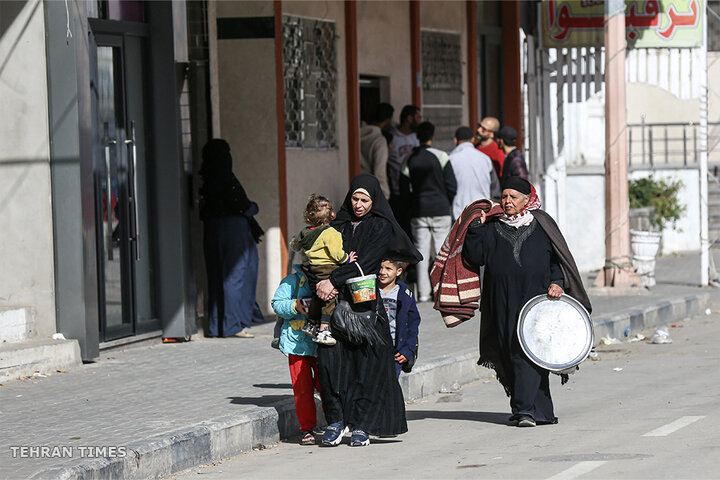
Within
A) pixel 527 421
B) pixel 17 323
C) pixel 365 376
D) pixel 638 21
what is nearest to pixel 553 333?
pixel 527 421

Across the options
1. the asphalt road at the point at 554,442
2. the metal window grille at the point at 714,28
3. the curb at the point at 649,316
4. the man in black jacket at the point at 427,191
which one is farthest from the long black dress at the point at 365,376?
the metal window grille at the point at 714,28

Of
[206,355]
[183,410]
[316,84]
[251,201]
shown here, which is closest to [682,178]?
[316,84]

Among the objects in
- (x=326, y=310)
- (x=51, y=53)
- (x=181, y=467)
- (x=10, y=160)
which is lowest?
(x=181, y=467)

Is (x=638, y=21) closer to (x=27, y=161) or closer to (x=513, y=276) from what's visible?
(x=27, y=161)

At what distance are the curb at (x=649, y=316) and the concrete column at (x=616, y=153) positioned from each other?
780 mm

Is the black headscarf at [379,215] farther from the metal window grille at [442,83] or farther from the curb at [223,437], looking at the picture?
the metal window grille at [442,83]

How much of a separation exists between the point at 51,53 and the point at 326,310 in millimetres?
4125

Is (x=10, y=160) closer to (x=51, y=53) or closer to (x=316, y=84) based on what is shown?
(x=51, y=53)

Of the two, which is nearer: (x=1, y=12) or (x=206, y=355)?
(x=1, y=12)

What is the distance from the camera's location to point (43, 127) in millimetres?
11719

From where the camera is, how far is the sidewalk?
802 centimetres

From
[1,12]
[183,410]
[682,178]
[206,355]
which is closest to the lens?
[183,410]

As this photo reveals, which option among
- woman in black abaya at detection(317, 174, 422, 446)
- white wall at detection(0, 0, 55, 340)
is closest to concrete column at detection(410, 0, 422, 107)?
white wall at detection(0, 0, 55, 340)

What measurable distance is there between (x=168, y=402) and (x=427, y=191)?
23.3ft
